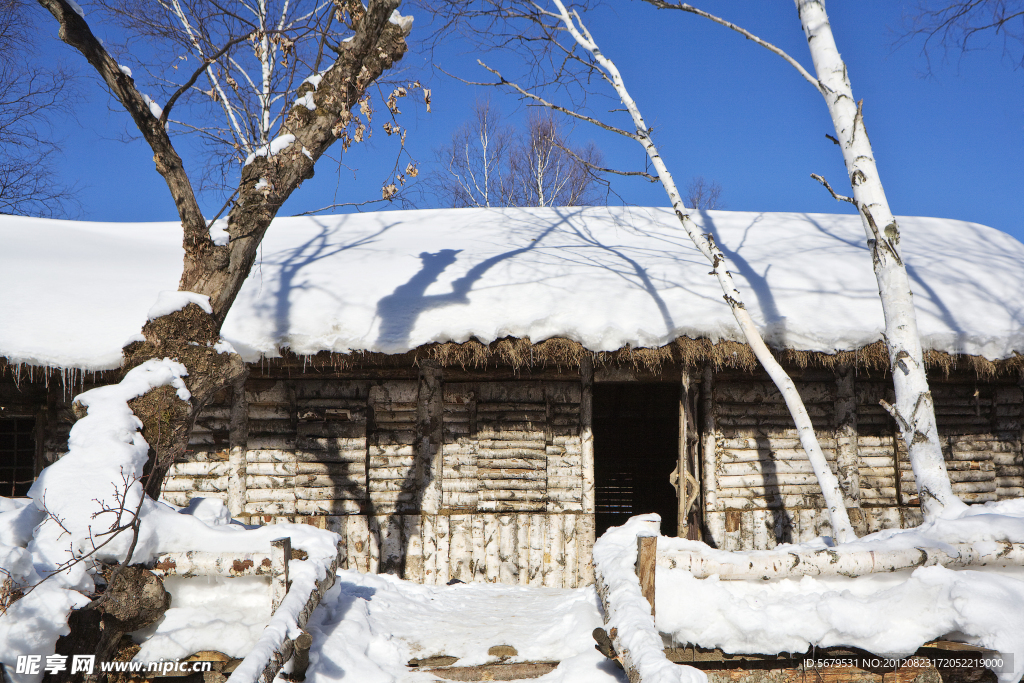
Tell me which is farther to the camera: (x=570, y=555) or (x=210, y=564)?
(x=570, y=555)

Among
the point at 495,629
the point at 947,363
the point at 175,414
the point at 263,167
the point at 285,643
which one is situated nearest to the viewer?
the point at 285,643

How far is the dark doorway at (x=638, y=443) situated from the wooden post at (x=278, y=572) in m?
8.19

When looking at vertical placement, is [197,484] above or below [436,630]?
above

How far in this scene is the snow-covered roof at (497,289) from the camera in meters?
6.11

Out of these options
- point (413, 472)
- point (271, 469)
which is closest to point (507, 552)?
point (413, 472)

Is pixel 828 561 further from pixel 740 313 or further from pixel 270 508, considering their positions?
pixel 270 508

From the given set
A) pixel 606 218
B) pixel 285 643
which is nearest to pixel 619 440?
pixel 606 218

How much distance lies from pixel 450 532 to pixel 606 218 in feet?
18.7

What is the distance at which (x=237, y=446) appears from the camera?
674cm

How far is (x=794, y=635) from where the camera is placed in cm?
350

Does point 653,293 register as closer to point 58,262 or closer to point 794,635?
point 794,635

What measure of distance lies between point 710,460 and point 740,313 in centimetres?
212

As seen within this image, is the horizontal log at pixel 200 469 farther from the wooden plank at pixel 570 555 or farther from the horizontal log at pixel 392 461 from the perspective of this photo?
the wooden plank at pixel 570 555

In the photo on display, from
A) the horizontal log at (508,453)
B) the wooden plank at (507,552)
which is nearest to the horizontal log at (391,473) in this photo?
the horizontal log at (508,453)
